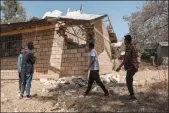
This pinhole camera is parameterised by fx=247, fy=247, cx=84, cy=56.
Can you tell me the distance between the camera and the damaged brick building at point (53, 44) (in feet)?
34.6

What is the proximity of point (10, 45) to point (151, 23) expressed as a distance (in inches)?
288

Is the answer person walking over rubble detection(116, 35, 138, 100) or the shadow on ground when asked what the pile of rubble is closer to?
the shadow on ground

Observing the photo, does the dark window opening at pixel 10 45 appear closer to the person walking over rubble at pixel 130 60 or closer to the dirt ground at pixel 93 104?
the dirt ground at pixel 93 104

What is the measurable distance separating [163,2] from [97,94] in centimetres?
347

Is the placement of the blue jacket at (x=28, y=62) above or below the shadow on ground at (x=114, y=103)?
above

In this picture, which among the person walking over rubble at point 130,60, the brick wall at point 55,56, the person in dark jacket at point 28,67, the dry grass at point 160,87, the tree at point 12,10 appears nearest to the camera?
the person walking over rubble at point 130,60

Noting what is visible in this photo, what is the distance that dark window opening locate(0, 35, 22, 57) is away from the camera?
1230 centimetres

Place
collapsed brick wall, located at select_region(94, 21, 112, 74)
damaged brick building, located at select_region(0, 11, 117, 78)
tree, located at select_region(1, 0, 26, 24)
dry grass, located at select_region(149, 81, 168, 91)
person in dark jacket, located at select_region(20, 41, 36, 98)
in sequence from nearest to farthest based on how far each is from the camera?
person in dark jacket, located at select_region(20, 41, 36, 98)
dry grass, located at select_region(149, 81, 168, 91)
damaged brick building, located at select_region(0, 11, 117, 78)
collapsed brick wall, located at select_region(94, 21, 112, 74)
tree, located at select_region(1, 0, 26, 24)

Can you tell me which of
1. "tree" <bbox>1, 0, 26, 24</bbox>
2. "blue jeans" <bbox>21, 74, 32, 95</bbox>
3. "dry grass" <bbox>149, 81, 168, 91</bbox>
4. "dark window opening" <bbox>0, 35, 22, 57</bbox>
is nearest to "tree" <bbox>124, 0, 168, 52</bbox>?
"dry grass" <bbox>149, 81, 168, 91</bbox>

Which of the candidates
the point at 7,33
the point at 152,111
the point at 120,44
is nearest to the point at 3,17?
the point at 120,44

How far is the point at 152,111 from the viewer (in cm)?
566

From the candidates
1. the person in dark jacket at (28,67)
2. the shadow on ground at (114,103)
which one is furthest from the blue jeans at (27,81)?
the shadow on ground at (114,103)

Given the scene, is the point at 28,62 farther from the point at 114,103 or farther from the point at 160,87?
the point at 160,87

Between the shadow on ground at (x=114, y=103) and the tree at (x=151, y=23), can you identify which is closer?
the shadow on ground at (x=114, y=103)
